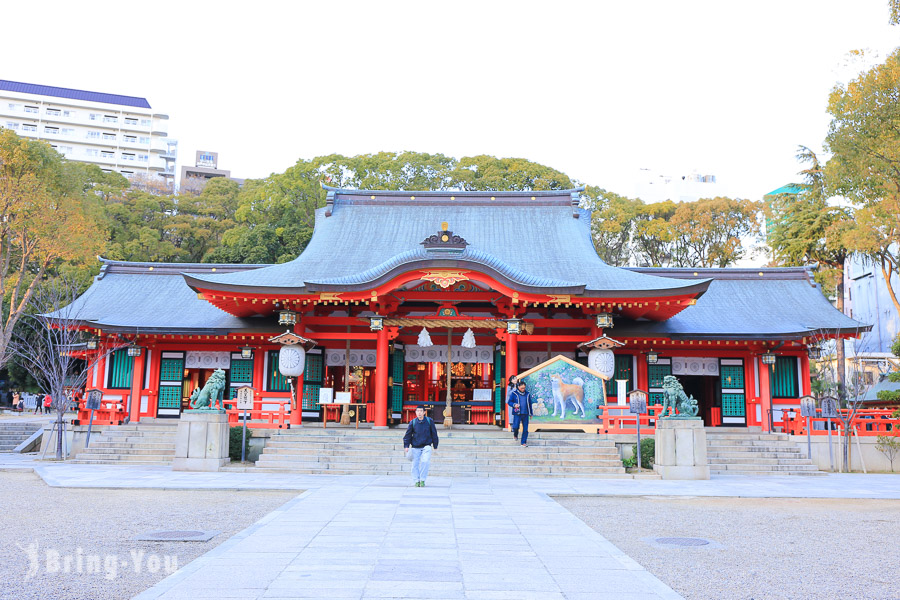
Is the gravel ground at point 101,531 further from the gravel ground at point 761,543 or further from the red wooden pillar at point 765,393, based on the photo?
the red wooden pillar at point 765,393

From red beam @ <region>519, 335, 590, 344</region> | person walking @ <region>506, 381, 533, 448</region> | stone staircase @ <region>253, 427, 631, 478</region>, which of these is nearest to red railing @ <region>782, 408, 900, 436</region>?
red beam @ <region>519, 335, 590, 344</region>

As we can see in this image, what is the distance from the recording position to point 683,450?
14.4 meters

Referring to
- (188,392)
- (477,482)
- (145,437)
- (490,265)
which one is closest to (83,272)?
(188,392)

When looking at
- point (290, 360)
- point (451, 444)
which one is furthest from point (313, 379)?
point (451, 444)

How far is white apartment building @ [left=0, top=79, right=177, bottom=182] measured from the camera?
234ft

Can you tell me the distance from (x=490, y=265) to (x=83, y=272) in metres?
27.4

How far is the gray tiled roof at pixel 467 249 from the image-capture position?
18.0 metres

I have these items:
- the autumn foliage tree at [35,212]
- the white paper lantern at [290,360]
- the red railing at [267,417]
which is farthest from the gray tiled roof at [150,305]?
the autumn foliage tree at [35,212]

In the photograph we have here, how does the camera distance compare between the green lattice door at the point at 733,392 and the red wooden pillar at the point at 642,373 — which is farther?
the green lattice door at the point at 733,392

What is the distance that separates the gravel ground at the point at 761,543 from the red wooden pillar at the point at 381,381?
783cm

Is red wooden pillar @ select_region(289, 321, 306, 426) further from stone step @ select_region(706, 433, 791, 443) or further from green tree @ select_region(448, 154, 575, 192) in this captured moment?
green tree @ select_region(448, 154, 575, 192)

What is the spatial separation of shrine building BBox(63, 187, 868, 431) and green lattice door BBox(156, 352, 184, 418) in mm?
45

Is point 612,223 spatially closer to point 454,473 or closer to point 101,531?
point 454,473

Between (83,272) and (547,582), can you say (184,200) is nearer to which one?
(83,272)
